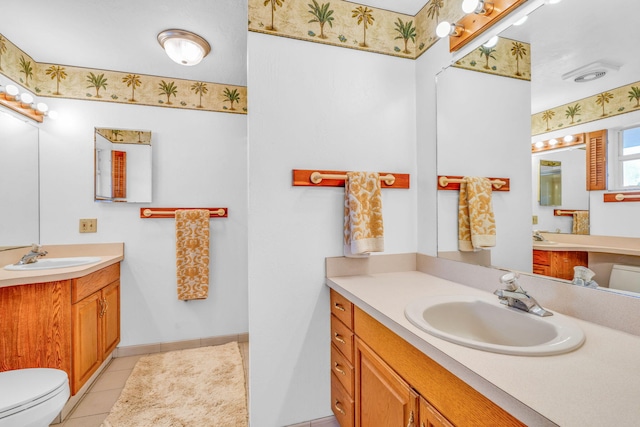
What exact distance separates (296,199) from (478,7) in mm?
1196

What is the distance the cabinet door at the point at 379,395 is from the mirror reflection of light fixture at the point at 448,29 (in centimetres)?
148

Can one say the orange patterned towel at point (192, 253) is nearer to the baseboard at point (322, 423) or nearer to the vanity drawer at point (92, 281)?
the vanity drawer at point (92, 281)

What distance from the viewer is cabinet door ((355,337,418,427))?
906 mm

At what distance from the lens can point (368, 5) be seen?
169cm

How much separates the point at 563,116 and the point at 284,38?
1321mm

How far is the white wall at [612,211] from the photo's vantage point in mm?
896

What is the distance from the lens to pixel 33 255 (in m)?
1.99

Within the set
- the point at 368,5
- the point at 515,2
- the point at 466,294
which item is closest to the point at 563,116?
the point at 515,2

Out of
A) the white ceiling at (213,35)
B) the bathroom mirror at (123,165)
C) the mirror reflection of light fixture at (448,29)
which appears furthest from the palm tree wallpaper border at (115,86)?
the mirror reflection of light fixture at (448,29)

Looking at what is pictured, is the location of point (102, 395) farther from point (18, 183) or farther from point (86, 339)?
point (18, 183)

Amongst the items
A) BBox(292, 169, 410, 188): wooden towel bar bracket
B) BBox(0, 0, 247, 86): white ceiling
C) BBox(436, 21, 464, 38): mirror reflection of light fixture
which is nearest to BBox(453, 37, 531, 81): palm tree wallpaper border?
BBox(436, 21, 464, 38): mirror reflection of light fixture

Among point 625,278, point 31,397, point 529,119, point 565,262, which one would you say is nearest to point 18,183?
point 31,397

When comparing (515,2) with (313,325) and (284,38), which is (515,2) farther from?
(313,325)

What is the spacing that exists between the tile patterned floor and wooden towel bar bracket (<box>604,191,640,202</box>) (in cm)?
227
